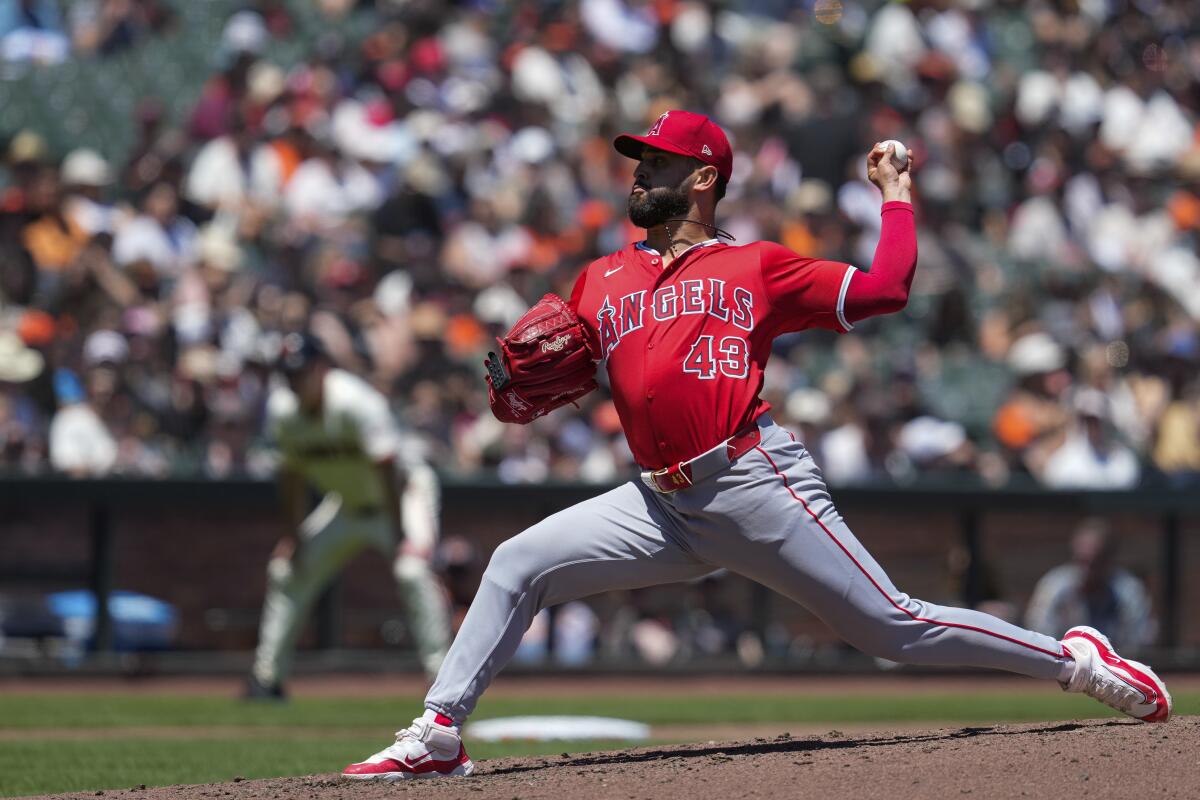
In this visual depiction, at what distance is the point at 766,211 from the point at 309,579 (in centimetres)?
623

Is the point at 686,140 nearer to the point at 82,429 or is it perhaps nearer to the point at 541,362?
the point at 541,362

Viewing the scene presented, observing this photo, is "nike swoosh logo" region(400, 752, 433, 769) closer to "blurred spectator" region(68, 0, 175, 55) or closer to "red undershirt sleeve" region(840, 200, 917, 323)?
"red undershirt sleeve" region(840, 200, 917, 323)

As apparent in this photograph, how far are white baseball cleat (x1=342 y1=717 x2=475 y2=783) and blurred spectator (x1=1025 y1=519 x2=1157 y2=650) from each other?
676 centimetres

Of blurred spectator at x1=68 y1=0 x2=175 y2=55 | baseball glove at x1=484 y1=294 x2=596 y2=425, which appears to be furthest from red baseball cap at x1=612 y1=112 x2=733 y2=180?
blurred spectator at x1=68 y1=0 x2=175 y2=55

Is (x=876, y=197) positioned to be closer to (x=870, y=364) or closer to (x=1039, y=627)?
(x=870, y=364)

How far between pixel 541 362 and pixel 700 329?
478 millimetres

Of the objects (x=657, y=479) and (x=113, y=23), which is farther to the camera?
(x=113, y=23)

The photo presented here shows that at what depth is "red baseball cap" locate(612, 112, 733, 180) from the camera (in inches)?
205

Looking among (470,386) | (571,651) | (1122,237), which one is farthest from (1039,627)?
(1122,237)

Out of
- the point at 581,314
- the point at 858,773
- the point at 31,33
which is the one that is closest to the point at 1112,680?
the point at 858,773

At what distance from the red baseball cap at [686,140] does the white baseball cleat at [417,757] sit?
1.72 meters

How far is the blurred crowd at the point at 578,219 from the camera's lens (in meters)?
12.4

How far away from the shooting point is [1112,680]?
5395 mm

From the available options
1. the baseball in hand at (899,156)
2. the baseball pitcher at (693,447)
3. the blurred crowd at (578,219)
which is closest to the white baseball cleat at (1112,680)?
the baseball pitcher at (693,447)
